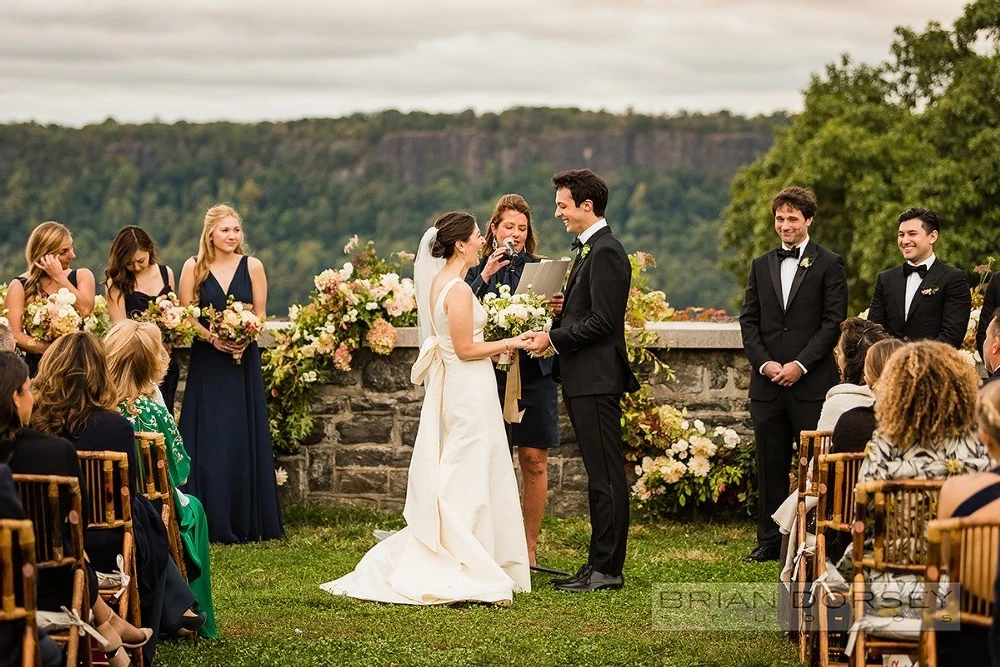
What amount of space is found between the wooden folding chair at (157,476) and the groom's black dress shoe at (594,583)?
7.32 feet

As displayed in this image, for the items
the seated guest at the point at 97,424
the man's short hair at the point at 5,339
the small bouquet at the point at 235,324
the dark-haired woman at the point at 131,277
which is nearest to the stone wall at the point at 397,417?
the small bouquet at the point at 235,324

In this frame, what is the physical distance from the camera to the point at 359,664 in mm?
5402

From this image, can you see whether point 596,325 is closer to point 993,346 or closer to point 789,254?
point 789,254

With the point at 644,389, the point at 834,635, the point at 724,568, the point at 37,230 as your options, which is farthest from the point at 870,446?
the point at 37,230

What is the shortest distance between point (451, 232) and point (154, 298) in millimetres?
2842

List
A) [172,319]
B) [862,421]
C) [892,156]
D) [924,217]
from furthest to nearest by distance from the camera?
[892,156]
[172,319]
[924,217]
[862,421]

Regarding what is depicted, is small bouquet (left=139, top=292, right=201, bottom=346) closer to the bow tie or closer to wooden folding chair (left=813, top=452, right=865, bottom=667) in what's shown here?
the bow tie

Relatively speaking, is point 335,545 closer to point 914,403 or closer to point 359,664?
point 359,664

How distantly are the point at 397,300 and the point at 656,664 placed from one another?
438cm

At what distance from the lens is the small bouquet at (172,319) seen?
27.6 feet

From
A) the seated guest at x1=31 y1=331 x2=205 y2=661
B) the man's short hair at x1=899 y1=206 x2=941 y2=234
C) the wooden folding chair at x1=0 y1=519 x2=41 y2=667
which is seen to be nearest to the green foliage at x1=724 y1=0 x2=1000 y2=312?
the man's short hair at x1=899 y1=206 x2=941 y2=234

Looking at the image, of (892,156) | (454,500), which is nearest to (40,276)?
(454,500)

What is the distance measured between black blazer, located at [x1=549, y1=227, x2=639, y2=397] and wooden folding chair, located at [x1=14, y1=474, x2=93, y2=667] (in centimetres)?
311

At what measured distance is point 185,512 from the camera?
5.81 meters
